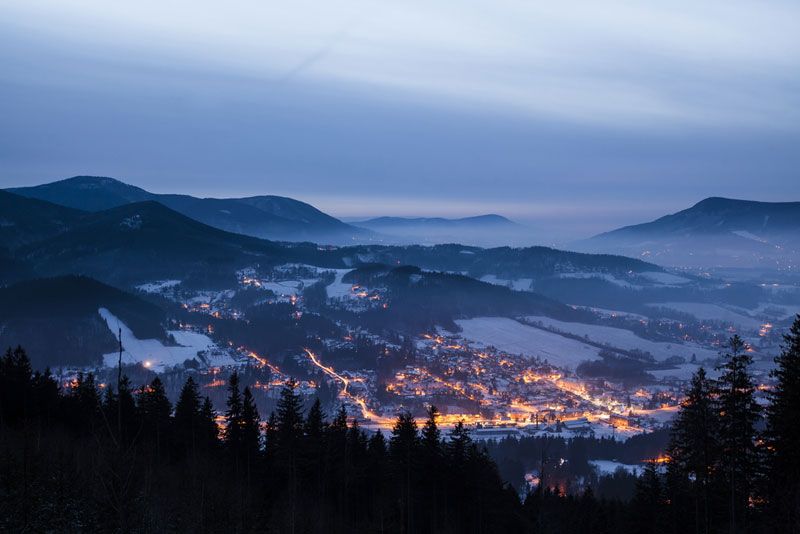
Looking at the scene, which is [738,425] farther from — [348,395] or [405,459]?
[348,395]

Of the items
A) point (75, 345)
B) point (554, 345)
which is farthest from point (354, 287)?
point (75, 345)

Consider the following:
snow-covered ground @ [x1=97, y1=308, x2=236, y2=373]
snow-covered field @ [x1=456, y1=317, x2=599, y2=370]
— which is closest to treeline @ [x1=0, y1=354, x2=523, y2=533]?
snow-covered ground @ [x1=97, y1=308, x2=236, y2=373]

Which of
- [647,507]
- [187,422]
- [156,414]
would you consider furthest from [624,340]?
[156,414]

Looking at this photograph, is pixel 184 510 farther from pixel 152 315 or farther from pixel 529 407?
pixel 152 315

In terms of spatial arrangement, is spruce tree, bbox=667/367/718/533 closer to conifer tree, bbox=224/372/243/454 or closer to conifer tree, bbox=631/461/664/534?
conifer tree, bbox=631/461/664/534

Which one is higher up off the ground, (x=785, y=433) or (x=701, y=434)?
(x=785, y=433)

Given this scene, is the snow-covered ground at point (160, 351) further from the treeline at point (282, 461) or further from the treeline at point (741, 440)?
the treeline at point (741, 440)
